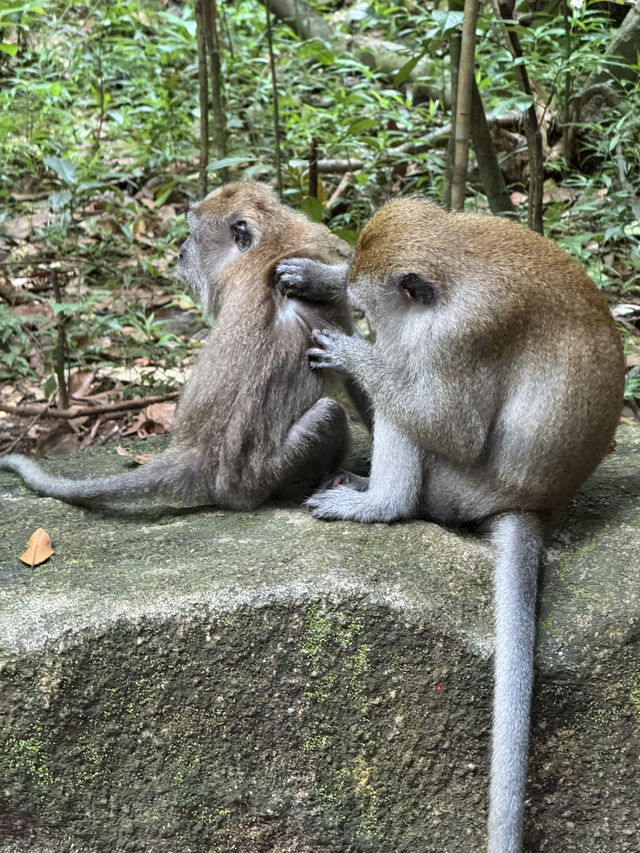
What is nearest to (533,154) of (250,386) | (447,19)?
(447,19)

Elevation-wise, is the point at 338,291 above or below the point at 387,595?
above


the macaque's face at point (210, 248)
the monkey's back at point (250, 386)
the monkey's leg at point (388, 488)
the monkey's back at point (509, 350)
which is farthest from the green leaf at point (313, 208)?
the monkey's leg at point (388, 488)

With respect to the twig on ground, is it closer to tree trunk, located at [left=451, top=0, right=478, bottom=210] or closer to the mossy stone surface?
the mossy stone surface

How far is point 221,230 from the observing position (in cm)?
382

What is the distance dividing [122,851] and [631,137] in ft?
19.6

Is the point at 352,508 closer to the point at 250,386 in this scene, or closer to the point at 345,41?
the point at 250,386

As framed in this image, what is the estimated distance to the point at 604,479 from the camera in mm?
3768

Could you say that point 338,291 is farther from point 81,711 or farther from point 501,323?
point 81,711

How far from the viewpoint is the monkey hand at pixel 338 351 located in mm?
Result: 3305

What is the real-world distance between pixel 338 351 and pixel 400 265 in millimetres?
448

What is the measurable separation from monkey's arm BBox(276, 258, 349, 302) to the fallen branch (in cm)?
184

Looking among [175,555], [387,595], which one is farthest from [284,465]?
[387,595]

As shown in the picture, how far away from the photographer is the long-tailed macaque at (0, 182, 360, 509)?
346 cm

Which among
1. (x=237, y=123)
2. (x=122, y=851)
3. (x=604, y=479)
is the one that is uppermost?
(x=237, y=123)
